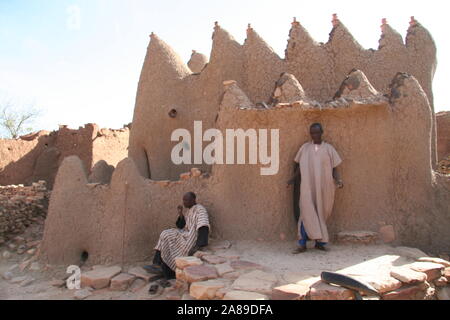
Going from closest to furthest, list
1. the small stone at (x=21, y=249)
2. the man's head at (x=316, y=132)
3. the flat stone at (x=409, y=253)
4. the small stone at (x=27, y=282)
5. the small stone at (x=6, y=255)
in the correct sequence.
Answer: the flat stone at (x=409, y=253) → the man's head at (x=316, y=132) → the small stone at (x=27, y=282) → the small stone at (x=6, y=255) → the small stone at (x=21, y=249)

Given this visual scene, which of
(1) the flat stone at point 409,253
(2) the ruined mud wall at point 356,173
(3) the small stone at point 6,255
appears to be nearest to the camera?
(1) the flat stone at point 409,253

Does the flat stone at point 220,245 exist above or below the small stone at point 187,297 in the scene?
above

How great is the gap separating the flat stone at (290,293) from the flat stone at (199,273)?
853 mm

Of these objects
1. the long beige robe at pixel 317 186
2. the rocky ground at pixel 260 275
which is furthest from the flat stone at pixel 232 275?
the long beige robe at pixel 317 186

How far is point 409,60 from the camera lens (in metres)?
6.79

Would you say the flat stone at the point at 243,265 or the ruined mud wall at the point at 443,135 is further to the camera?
the ruined mud wall at the point at 443,135

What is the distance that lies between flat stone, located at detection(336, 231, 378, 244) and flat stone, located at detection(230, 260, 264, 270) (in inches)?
62.9

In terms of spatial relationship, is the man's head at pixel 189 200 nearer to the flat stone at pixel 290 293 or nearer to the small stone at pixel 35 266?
the flat stone at pixel 290 293

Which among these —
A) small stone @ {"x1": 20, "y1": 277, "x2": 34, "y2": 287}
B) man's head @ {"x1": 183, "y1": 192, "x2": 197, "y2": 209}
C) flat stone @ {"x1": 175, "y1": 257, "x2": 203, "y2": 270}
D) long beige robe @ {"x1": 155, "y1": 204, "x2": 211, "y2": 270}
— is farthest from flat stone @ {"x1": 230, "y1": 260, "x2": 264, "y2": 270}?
small stone @ {"x1": 20, "y1": 277, "x2": 34, "y2": 287}

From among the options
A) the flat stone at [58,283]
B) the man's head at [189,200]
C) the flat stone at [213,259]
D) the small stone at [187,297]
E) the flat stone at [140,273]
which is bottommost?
the flat stone at [58,283]

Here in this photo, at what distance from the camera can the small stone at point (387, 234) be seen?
5430mm

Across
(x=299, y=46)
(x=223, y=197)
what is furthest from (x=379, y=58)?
(x=223, y=197)

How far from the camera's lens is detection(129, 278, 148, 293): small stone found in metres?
5.04
